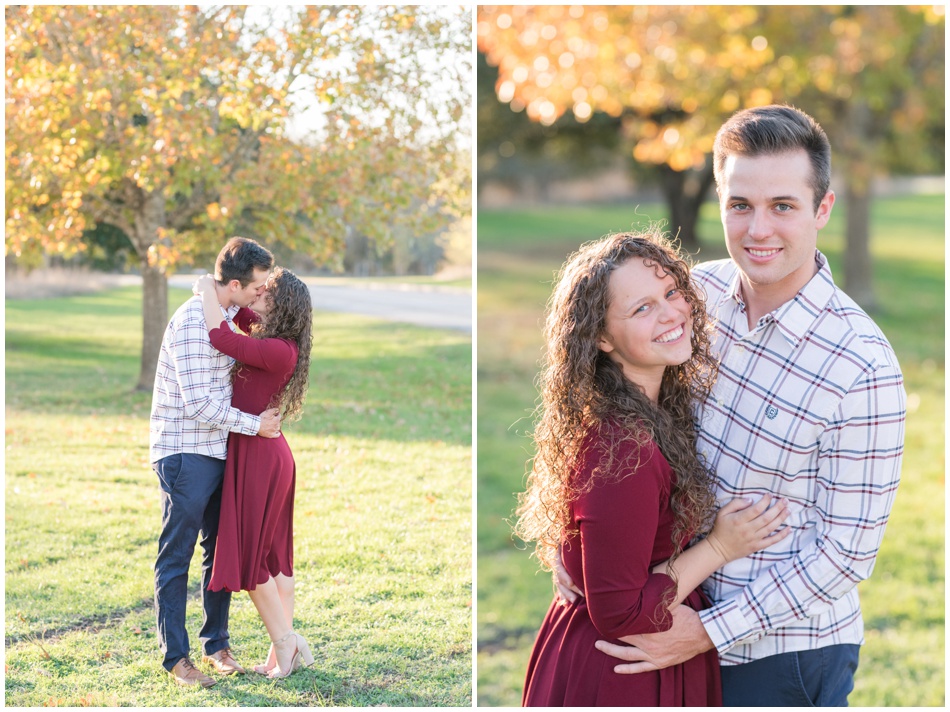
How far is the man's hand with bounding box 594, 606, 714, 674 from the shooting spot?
7.32 feet

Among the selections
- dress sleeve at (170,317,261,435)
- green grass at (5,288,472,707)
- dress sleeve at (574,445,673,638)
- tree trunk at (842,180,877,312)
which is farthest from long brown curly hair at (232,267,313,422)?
tree trunk at (842,180,877,312)

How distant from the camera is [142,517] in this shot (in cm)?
361

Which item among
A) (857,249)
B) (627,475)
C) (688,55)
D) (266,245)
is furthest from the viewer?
(857,249)

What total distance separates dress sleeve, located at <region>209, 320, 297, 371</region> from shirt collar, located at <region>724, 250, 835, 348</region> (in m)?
1.53

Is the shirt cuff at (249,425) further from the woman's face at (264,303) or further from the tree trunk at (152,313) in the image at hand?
the tree trunk at (152,313)

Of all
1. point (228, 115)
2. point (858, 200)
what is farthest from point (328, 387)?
point (858, 200)

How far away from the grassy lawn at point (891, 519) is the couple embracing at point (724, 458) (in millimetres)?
396

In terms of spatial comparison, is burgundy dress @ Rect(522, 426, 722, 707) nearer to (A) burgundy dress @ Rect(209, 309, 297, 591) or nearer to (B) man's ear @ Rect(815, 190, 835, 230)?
(B) man's ear @ Rect(815, 190, 835, 230)

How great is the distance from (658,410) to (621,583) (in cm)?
42

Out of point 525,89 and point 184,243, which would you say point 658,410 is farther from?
point 525,89

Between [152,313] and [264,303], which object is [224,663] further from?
[152,313]

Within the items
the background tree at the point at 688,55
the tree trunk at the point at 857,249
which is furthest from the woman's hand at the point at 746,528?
the tree trunk at the point at 857,249

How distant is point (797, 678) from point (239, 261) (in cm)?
205

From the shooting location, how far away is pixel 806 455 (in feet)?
7.26
